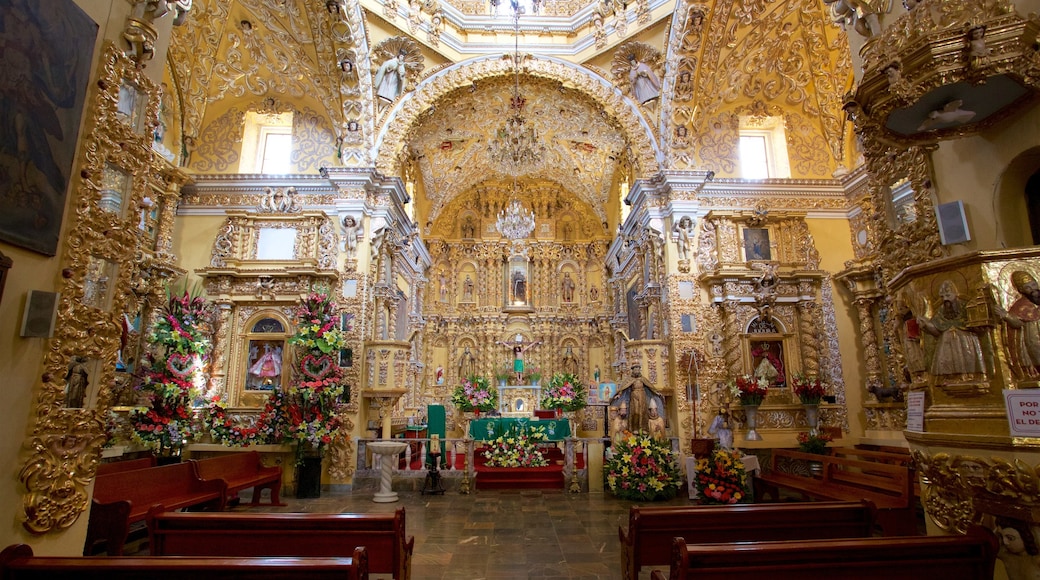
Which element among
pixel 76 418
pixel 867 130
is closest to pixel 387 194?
pixel 76 418

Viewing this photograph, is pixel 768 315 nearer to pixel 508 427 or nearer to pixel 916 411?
pixel 508 427

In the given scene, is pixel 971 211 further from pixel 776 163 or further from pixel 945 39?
pixel 776 163

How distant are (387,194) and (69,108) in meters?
9.68

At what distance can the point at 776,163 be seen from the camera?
14.5m

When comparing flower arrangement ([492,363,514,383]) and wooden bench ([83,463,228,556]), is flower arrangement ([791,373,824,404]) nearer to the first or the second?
flower arrangement ([492,363,514,383])

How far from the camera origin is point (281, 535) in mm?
4695

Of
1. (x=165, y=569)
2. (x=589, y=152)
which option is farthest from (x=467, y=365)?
(x=165, y=569)

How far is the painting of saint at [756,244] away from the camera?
13438 mm

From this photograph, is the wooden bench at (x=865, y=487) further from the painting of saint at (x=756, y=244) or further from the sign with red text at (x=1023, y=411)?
the painting of saint at (x=756, y=244)

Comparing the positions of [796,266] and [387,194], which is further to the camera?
[387,194]

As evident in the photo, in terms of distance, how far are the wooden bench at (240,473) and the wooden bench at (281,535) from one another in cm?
372

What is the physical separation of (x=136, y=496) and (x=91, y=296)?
3.50 m

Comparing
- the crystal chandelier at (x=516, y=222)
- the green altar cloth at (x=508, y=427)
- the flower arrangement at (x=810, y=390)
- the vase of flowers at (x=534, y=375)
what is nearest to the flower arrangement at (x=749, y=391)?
the flower arrangement at (x=810, y=390)

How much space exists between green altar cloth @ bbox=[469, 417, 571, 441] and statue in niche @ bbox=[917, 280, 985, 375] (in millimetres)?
9002
